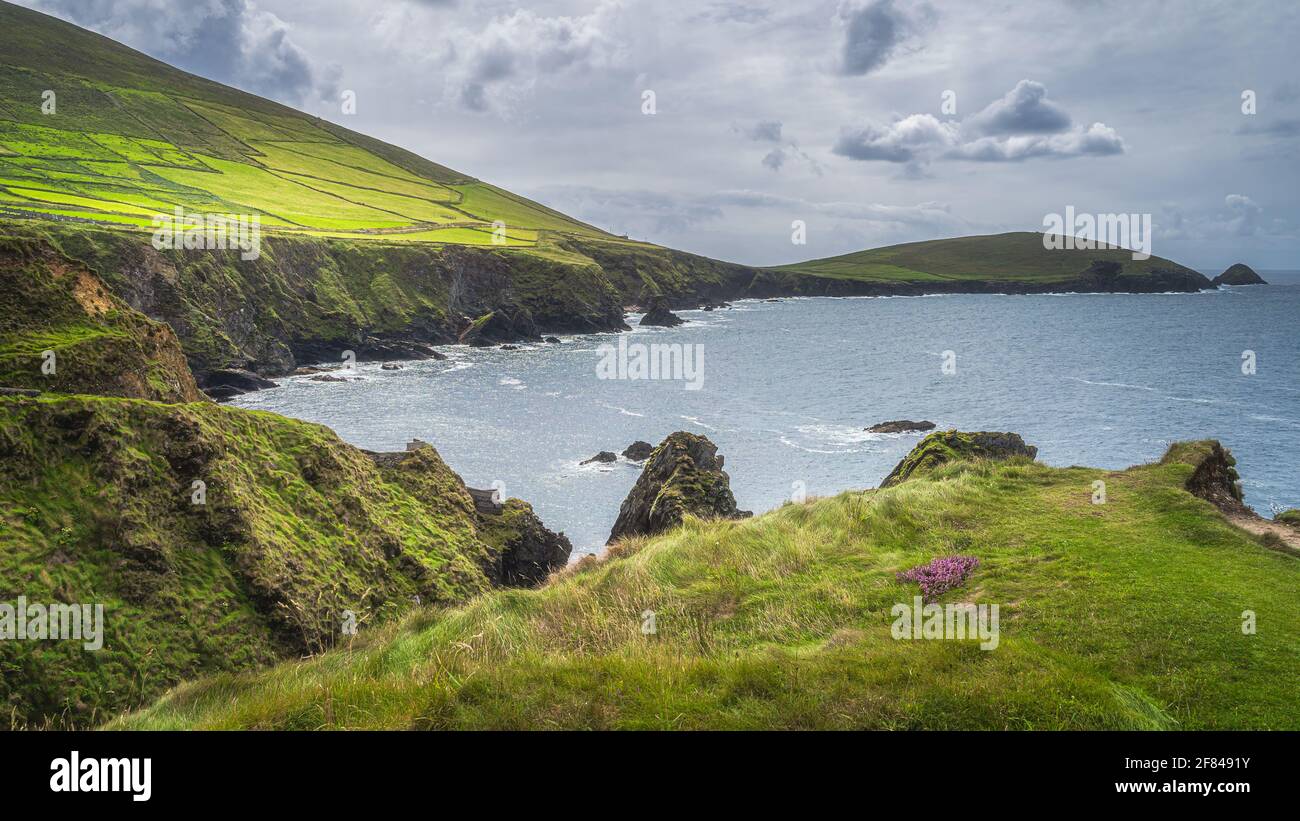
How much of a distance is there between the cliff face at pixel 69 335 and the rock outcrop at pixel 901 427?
5639 centimetres

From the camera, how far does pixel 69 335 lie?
17.0 metres

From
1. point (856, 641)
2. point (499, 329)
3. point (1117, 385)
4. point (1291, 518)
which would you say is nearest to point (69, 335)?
point (856, 641)

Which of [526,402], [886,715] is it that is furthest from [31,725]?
[526,402]

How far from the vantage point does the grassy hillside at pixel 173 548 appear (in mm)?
11336

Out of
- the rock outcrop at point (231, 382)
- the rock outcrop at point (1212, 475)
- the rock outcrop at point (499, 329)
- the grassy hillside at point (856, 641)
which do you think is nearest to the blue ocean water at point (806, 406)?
the rock outcrop at point (231, 382)

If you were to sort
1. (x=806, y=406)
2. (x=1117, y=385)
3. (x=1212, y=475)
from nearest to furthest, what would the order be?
1. (x=1212, y=475)
2. (x=806, y=406)
3. (x=1117, y=385)

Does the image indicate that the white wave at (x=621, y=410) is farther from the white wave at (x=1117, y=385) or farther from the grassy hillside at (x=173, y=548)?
the white wave at (x=1117, y=385)

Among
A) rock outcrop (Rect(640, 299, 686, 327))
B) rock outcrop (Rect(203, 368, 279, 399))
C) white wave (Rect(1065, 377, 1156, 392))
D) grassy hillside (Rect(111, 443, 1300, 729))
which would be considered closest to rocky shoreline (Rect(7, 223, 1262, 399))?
rock outcrop (Rect(203, 368, 279, 399))

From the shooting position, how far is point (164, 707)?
9.46 m

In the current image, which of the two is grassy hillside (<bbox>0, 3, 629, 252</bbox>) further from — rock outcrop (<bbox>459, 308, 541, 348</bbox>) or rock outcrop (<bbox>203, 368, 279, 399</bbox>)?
rock outcrop (<bbox>203, 368, 279, 399</bbox>)

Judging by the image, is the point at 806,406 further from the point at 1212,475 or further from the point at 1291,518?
the point at 1291,518

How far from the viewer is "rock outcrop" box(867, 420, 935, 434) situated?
2522 inches

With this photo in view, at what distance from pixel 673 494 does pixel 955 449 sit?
1073cm
